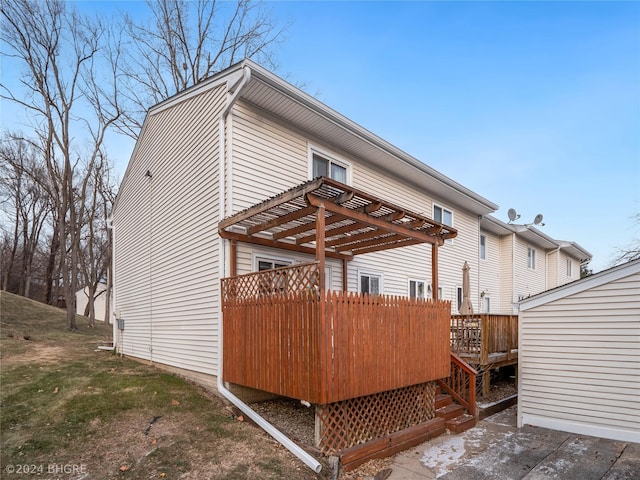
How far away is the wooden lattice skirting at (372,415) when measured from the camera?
4977mm

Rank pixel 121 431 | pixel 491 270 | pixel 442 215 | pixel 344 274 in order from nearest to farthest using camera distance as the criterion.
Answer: pixel 121 431
pixel 344 274
pixel 442 215
pixel 491 270

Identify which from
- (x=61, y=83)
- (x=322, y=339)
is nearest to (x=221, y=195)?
(x=322, y=339)

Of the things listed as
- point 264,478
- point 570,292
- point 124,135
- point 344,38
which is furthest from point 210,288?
point 124,135

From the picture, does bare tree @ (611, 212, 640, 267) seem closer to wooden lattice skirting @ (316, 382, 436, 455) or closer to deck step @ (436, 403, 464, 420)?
deck step @ (436, 403, 464, 420)

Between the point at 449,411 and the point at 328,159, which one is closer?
the point at 449,411

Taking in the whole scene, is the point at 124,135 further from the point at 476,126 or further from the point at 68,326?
the point at 476,126

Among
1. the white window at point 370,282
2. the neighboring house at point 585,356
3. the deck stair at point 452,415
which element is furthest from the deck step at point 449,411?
the white window at point 370,282

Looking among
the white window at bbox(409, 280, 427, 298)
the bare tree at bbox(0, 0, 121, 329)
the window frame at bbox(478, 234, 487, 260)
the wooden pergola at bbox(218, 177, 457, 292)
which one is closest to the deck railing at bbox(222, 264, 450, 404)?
the wooden pergola at bbox(218, 177, 457, 292)

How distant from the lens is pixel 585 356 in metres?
6.48

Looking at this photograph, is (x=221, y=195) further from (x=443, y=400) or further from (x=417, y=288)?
(x=417, y=288)

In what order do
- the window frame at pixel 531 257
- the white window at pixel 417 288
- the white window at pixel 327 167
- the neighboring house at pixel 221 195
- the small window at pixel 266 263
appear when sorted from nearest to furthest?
the neighboring house at pixel 221 195 → the small window at pixel 266 263 → the white window at pixel 327 167 → the white window at pixel 417 288 → the window frame at pixel 531 257

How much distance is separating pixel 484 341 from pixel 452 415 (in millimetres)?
2040

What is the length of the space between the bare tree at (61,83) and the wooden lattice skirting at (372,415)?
17.2m

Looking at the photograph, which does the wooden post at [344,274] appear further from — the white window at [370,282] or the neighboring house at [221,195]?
the white window at [370,282]
